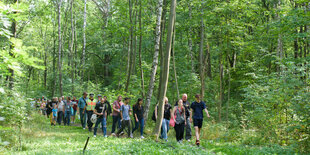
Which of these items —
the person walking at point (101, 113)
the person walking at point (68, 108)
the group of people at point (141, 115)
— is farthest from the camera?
the person walking at point (68, 108)

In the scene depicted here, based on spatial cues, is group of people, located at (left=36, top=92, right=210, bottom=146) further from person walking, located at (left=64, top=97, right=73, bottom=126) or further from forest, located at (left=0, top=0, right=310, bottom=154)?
person walking, located at (left=64, top=97, right=73, bottom=126)

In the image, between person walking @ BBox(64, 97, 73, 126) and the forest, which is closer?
the forest

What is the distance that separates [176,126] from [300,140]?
15.1 feet

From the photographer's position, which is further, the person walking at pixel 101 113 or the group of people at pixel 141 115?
Answer: the person walking at pixel 101 113

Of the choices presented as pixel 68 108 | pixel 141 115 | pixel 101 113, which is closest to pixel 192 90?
pixel 141 115

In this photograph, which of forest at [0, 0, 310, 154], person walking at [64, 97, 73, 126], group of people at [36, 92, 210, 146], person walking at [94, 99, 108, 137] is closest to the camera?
forest at [0, 0, 310, 154]

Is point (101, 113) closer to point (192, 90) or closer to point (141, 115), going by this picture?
point (141, 115)


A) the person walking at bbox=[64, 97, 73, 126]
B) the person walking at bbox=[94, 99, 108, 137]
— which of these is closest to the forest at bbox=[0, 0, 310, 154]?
the person walking at bbox=[94, 99, 108, 137]

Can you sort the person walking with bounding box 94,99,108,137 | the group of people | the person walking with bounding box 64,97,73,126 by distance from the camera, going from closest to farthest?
the group of people → the person walking with bounding box 94,99,108,137 → the person walking with bounding box 64,97,73,126

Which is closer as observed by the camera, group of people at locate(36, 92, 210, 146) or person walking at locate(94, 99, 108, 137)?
group of people at locate(36, 92, 210, 146)

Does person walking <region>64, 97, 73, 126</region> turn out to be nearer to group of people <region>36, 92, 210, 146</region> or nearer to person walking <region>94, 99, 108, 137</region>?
group of people <region>36, 92, 210, 146</region>

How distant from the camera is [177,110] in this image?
11.7 metres

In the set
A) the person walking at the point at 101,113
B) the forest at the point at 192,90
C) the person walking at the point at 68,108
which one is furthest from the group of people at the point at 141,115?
the person walking at the point at 68,108

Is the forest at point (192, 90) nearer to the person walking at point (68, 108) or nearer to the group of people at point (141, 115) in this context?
the group of people at point (141, 115)
